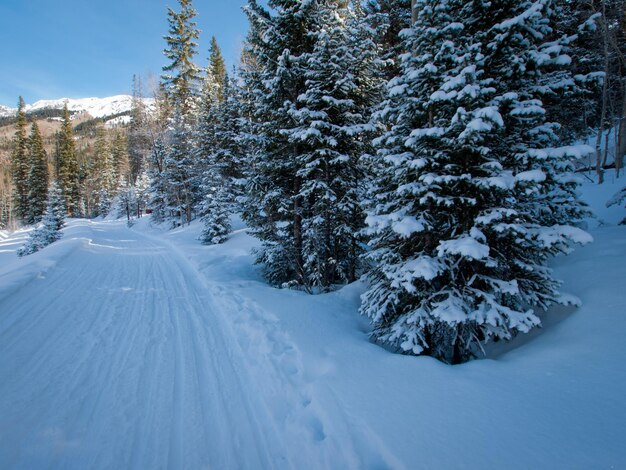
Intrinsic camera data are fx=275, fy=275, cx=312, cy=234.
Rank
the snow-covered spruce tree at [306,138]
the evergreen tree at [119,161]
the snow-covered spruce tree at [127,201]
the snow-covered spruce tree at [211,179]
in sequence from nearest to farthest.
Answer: the snow-covered spruce tree at [306,138] → the snow-covered spruce tree at [211,179] → the snow-covered spruce tree at [127,201] → the evergreen tree at [119,161]

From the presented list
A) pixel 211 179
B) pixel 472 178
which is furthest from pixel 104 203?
pixel 472 178

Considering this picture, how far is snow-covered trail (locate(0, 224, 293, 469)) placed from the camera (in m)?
2.80

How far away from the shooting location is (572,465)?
219 centimetres

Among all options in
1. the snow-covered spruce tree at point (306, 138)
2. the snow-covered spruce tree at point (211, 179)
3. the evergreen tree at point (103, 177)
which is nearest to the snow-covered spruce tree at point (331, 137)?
the snow-covered spruce tree at point (306, 138)

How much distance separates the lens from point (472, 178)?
4.32 metres

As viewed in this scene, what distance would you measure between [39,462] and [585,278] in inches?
316

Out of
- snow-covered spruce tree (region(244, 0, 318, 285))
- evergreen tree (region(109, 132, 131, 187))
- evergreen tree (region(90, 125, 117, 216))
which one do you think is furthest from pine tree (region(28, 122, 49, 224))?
snow-covered spruce tree (region(244, 0, 318, 285))

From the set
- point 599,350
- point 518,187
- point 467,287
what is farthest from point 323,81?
point 599,350

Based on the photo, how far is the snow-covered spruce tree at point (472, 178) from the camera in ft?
13.6

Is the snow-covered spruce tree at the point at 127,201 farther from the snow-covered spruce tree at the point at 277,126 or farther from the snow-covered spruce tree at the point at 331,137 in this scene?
the snow-covered spruce tree at the point at 331,137

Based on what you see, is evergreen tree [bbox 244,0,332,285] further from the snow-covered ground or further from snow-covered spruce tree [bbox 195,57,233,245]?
snow-covered spruce tree [bbox 195,57,233,245]

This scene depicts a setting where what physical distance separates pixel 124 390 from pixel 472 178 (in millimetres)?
5871

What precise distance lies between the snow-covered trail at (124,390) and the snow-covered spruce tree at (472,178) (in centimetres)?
273

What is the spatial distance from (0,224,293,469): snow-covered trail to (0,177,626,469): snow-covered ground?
0.02 m
